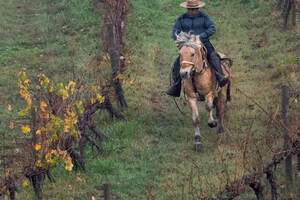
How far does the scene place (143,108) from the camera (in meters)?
15.7

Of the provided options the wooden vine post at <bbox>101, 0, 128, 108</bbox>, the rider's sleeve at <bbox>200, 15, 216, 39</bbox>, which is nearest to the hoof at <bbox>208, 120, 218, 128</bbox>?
the rider's sleeve at <bbox>200, 15, 216, 39</bbox>

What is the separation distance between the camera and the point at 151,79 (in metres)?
17.9

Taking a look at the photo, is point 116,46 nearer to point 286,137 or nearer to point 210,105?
point 210,105

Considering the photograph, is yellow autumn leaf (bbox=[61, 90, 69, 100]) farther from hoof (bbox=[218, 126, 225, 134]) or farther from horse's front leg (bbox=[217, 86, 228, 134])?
horse's front leg (bbox=[217, 86, 228, 134])

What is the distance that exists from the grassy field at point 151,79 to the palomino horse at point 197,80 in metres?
0.38

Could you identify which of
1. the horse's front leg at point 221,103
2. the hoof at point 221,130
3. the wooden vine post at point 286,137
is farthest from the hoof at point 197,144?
the wooden vine post at point 286,137

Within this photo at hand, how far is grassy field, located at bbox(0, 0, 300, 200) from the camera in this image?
36.7 ft

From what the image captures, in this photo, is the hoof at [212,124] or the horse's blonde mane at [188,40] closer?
the horse's blonde mane at [188,40]

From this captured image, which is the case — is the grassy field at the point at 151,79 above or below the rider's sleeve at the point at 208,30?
below

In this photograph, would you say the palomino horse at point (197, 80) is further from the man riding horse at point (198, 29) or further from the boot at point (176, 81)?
the boot at point (176, 81)

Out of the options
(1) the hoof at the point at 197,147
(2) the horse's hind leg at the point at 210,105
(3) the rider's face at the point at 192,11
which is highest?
(3) the rider's face at the point at 192,11

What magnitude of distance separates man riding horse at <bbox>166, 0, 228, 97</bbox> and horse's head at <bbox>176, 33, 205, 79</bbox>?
630 millimetres

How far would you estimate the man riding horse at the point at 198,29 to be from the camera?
14.1m

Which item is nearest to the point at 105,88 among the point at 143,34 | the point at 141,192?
the point at 141,192
